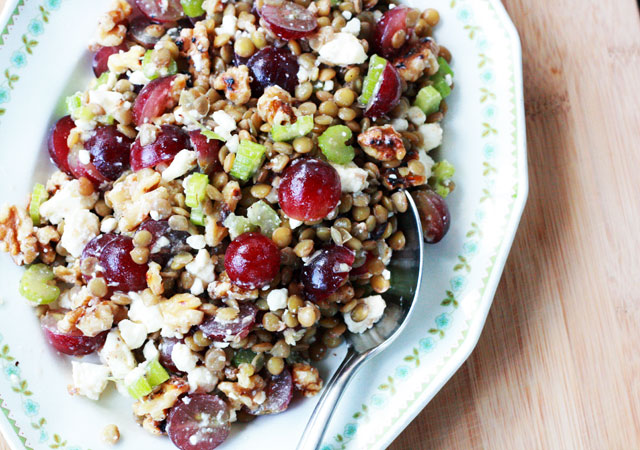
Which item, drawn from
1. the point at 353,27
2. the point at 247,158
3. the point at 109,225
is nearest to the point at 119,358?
the point at 109,225

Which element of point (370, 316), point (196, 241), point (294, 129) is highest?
point (294, 129)

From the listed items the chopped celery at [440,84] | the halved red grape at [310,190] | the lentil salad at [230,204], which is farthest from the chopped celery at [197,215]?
the chopped celery at [440,84]

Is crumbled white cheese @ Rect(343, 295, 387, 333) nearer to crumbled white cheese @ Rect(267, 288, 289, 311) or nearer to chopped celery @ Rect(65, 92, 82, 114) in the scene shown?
crumbled white cheese @ Rect(267, 288, 289, 311)

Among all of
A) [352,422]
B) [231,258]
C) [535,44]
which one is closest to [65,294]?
[231,258]

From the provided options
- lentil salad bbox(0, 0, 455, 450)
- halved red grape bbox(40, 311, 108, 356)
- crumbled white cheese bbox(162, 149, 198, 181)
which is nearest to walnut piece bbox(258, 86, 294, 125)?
lentil salad bbox(0, 0, 455, 450)

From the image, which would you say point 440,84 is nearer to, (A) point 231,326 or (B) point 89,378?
(A) point 231,326

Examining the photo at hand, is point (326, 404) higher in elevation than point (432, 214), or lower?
lower

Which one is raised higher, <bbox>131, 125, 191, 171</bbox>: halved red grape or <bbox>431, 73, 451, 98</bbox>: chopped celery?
<bbox>131, 125, 191, 171</bbox>: halved red grape

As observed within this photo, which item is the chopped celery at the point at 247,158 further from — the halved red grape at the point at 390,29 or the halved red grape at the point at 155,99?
the halved red grape at the point at 390,29
